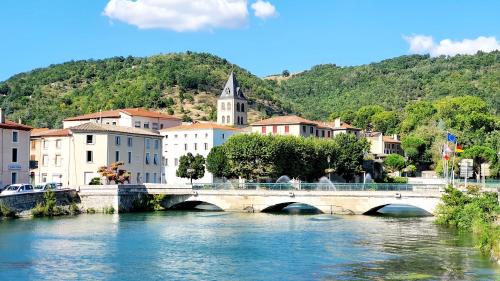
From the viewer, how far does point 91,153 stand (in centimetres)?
8288

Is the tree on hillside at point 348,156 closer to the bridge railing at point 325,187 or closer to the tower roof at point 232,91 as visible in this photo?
the bridge railing at point 325,187

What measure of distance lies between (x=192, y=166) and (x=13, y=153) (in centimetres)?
3689

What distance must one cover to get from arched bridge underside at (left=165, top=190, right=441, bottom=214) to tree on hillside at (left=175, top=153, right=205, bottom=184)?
27893 millimetres

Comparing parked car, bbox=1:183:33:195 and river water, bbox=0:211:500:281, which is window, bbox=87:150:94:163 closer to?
parked car, bbox=1:183:33:195

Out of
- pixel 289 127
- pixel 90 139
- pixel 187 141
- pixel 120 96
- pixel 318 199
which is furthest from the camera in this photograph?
pixel 120 96

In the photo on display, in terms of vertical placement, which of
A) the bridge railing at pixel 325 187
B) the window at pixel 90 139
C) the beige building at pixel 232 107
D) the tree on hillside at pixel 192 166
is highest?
the beige building at pixel 232 107

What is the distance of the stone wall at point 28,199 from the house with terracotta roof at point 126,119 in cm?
4320

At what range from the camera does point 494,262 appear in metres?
38.6

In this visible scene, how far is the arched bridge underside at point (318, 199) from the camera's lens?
67500mm

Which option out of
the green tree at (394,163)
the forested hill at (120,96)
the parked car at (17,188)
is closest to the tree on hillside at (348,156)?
the green tree at (394,163)

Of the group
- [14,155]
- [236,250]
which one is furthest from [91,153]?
[236,250]

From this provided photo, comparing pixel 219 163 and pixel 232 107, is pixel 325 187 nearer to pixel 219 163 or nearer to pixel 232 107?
pixel 219 163

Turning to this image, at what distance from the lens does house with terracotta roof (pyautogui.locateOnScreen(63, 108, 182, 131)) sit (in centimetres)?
11694

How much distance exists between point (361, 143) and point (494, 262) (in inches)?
2999
